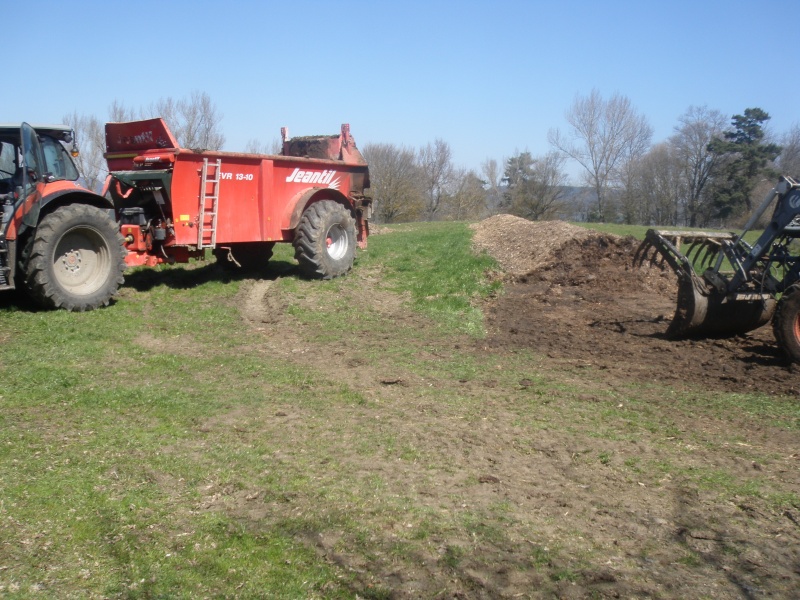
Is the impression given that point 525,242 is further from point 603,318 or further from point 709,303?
point 709,303

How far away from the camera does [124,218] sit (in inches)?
461

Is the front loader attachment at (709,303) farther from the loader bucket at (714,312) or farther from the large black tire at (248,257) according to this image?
the large black tire at (248,257)

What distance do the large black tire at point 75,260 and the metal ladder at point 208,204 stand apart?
140cm

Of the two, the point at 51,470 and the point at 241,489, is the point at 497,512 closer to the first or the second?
the point at 241,489

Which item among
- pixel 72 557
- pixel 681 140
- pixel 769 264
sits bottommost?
pixel 72 557

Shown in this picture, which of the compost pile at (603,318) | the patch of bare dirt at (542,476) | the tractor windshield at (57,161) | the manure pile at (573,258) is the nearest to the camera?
the patch of bare dirt at (542,476)

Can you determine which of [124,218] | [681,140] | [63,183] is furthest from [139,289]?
[681,140]

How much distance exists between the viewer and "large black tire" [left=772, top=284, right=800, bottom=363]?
880 cm

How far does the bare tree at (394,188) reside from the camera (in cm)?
5494

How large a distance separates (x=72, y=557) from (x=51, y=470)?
1266 mm

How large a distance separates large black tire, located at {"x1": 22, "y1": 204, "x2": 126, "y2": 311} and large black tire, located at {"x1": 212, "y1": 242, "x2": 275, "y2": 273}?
338 centimetres

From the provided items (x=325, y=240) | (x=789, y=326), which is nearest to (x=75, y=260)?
(x=325, y=240)

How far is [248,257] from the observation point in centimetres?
1452

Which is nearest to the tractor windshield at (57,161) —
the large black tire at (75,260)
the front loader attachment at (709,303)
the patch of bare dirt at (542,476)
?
the large black tire at (75,260)
